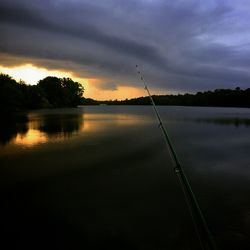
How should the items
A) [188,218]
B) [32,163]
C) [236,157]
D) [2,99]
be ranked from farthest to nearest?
[2,99], [236,157], [32,163], [188,218]

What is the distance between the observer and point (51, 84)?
124 m

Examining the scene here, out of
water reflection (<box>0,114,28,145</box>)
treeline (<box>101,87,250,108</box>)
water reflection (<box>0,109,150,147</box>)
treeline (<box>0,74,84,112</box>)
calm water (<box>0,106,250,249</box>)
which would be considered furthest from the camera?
treeline (<box>101,87,250,108</box>)

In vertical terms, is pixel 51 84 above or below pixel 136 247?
above

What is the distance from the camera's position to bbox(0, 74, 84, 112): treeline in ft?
218

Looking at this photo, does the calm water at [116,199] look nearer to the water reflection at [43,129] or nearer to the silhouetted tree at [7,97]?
the water reflection at [43,129]

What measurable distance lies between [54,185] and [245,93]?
148623 millimetres

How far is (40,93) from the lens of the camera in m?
103

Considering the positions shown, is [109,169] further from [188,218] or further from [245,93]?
[245,93]

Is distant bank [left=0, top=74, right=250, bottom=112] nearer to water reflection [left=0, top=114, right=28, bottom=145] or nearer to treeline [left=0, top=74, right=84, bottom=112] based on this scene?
treeline [left=0, top=74, right=84, bottom=112]

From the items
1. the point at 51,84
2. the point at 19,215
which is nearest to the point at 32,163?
the point at 19,215

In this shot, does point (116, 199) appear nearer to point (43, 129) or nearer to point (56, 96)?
point (43, 129)

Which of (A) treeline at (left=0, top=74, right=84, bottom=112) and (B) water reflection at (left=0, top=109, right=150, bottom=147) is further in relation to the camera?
(A) treeline at (left=0, top=74, right=84, bottom=112)

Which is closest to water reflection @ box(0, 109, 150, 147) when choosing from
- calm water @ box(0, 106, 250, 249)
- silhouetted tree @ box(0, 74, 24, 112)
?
calm water @ box(0, 106, 250, 249)

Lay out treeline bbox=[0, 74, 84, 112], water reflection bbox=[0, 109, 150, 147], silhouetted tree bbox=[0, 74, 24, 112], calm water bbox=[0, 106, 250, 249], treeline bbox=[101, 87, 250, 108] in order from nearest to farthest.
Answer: calm water bbox=[0, 106, 250, 249] → water reflection bbox=[0, 109, 150, 147] → silhouetted tree bbox=[0, 74, 24, 112] → treeline bbox=[0, 74, 84, 112] → treeline bbox=[101, 87, 250, 108]
